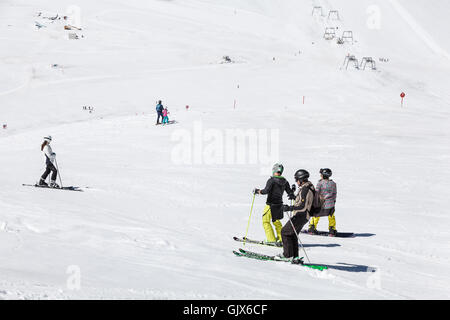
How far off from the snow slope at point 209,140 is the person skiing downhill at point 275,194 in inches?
42.0

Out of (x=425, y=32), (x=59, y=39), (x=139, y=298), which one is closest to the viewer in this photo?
(x=139, y=298)

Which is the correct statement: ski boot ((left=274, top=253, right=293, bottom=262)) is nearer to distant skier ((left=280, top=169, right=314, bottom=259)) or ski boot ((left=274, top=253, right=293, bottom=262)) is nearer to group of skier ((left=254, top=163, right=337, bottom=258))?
group of skier ((left=254, top=163, right=337, bottom=258))

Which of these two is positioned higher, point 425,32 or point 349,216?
point 425,32

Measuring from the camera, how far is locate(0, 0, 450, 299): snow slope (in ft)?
26.2

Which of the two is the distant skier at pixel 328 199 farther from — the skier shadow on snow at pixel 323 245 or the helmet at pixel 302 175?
the helmet at pixel 302 175

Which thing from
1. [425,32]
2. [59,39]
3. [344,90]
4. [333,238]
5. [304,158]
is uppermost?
[425,32]

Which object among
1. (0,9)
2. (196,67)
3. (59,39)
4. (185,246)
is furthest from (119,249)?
(0,9)

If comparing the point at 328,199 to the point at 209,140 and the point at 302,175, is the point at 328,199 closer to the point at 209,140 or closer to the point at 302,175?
the point at 302,175

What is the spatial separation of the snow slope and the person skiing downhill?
42.0 inches

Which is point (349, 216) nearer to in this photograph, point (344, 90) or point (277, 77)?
point (344, 90)

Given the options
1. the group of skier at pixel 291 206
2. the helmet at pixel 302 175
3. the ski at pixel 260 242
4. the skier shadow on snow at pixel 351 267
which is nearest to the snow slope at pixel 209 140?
the skier shadow on snow at pixel 351 267

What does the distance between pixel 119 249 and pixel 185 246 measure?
1.27 m

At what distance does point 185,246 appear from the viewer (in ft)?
30.9

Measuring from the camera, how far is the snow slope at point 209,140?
800 cm
